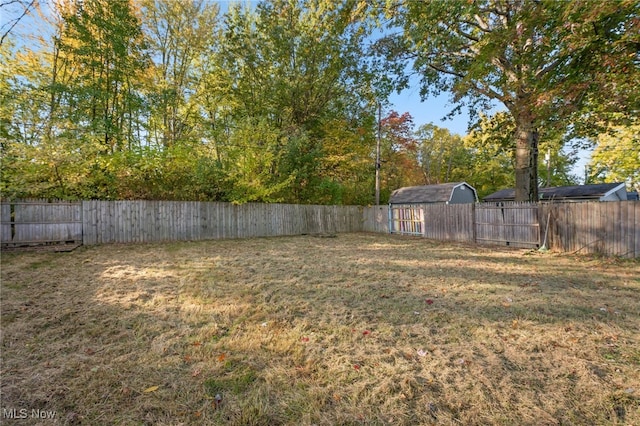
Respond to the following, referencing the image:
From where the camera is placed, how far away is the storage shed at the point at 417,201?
1360 cm

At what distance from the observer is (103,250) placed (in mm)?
7980

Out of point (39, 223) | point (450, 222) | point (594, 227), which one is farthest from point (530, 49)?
point (39, 223)

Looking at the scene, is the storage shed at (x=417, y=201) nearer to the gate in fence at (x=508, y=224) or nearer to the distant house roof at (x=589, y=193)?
the gate in fence at (x=508, y=224)

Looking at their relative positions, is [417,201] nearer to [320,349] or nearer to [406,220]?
[406,220]

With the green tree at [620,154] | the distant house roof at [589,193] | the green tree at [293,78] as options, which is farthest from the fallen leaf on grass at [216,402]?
the green tree at [620,154]

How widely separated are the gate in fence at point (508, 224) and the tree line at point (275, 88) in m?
1.29

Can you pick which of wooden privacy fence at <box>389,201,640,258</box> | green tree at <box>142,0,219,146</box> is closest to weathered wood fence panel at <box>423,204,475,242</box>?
wooden privacy fence at <box>389,201,640,258</box>

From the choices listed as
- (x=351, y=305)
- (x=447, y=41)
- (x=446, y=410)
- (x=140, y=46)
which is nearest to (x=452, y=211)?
(x=447, y=41)

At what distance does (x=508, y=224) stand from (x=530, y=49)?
555cm

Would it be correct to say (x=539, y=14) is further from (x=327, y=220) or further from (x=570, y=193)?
(x=570, y=193)

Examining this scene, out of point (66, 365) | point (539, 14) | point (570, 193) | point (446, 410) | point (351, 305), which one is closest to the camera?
point (446, 410)

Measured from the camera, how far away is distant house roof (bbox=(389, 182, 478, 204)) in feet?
51.8

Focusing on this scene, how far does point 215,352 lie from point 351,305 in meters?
1.84

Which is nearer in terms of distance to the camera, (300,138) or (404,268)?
(404,268)
